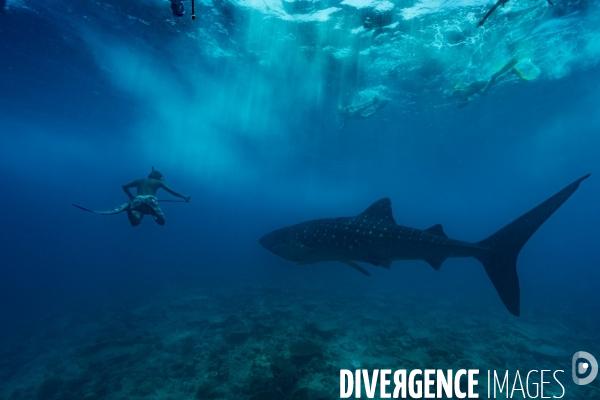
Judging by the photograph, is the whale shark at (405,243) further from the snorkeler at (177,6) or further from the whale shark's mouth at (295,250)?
the snorkeler at (177,6)

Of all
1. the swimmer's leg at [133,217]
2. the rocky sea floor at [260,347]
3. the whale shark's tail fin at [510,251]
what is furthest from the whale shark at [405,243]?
the swimmer's leg at [133,217]

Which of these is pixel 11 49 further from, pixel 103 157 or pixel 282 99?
pixel 103 157

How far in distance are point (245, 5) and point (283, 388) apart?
52.5 ft

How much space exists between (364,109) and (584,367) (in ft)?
65.7

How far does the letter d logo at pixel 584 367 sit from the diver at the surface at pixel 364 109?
62.9 ft

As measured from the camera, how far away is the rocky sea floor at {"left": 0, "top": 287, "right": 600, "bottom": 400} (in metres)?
7.41

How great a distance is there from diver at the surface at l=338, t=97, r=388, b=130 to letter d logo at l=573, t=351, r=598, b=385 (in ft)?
62.9

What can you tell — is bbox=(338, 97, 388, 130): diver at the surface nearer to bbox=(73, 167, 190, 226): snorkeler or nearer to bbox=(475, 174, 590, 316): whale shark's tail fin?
bbox=(73, 167, 190, 226): snorkeler

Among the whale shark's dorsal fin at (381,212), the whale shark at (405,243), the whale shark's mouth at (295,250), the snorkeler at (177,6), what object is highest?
the snorkeler at (177,6)

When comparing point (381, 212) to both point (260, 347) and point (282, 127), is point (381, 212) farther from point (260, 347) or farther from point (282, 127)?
point (282, 127)

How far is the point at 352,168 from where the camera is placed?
1929 inches

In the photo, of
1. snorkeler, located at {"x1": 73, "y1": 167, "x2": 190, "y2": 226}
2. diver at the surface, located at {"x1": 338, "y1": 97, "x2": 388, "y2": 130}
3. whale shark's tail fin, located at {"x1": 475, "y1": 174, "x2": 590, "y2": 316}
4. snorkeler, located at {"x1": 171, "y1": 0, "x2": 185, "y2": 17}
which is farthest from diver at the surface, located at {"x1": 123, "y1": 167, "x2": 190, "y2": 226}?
diver at the surface, located at {"x1": 338, "y1": 97, "x2": 388, "y2": 130}

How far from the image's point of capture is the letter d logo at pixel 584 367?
8.47 metres

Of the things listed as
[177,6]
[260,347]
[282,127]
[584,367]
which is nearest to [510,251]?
[177,6]
